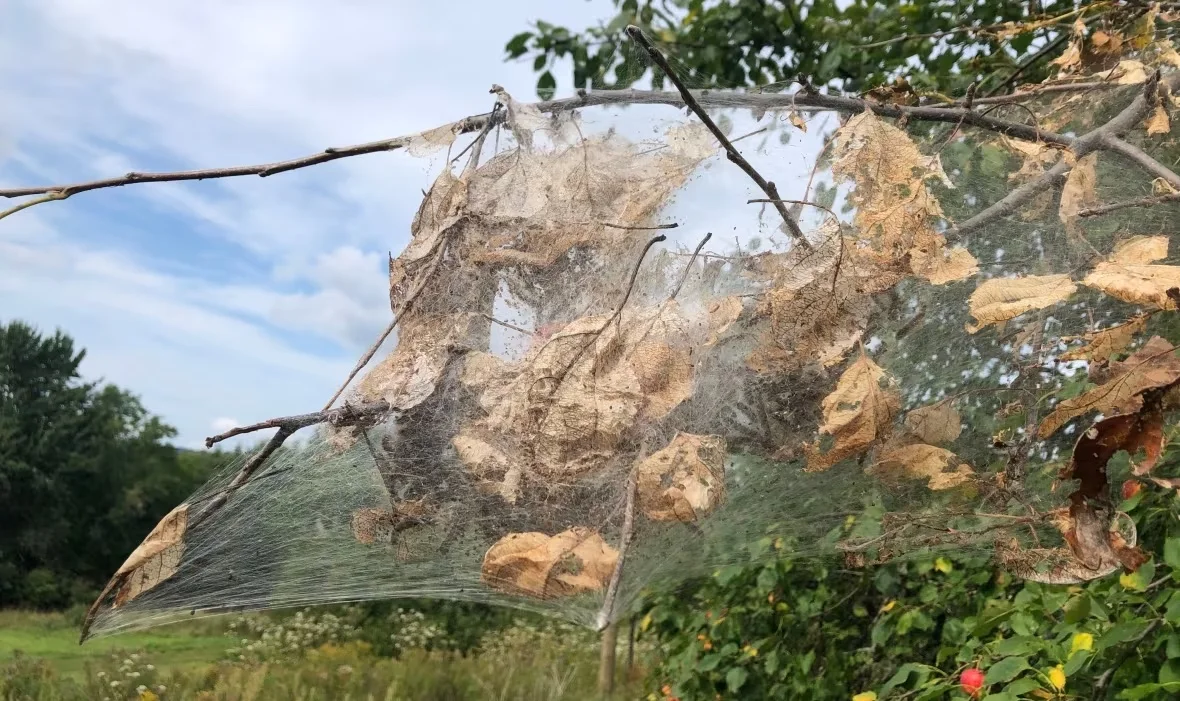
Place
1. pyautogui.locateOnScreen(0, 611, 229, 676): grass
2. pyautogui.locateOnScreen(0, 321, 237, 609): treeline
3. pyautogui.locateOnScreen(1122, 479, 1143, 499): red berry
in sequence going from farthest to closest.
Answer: pyautogui.locateOnScreen(0, 321, 237, 609): treeline → pyautogui.locateOnScreen(0, 611, 229, 676): grass → pyautogui.locateOnScreen(1122, 479, 1143, 499): red berry

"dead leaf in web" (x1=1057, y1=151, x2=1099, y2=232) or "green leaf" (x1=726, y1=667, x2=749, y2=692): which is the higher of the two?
"dead leaf in web" (x1=1057, y1=151, x2=1099, y2=232)

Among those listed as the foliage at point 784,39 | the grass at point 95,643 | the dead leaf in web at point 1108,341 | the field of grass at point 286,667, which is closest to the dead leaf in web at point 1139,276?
the dead leaf in web at point 1108,341

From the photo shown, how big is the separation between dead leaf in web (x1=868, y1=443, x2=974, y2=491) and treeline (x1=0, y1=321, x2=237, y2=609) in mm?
14277

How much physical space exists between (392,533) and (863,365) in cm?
75

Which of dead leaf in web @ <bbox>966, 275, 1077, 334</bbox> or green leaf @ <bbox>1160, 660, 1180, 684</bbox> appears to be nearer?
dead leaf in web @ <bbox>966, 275, 1077, 334</bbox>

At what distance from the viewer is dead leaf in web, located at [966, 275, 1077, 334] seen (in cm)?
96

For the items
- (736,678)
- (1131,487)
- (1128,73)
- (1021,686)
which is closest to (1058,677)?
(1021,686)

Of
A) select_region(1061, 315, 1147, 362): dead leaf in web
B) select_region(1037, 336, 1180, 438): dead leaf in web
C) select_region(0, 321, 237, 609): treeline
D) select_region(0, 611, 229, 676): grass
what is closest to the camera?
select_region(1037, 336, 1180, 438): dead leaf in web

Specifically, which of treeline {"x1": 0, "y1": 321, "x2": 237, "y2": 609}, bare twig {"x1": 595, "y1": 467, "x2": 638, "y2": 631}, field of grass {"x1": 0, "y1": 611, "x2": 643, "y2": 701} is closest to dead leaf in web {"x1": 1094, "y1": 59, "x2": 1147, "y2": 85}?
bare twig {"x1": 595, "y1": 467, "x2": 638, "y2": 631}

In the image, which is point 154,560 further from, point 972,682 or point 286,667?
point 286,667

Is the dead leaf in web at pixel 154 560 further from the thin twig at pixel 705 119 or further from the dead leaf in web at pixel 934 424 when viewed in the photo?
the dead leaf in web at pixel 934 424

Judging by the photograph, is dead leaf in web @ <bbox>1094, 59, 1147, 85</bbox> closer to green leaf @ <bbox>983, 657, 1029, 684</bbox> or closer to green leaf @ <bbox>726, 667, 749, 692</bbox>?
green leaf @ <bbox>983, 657, 1029, 684</bbox>

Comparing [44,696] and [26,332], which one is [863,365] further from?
[26,332]

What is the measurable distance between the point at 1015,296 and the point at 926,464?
29 centimetres
